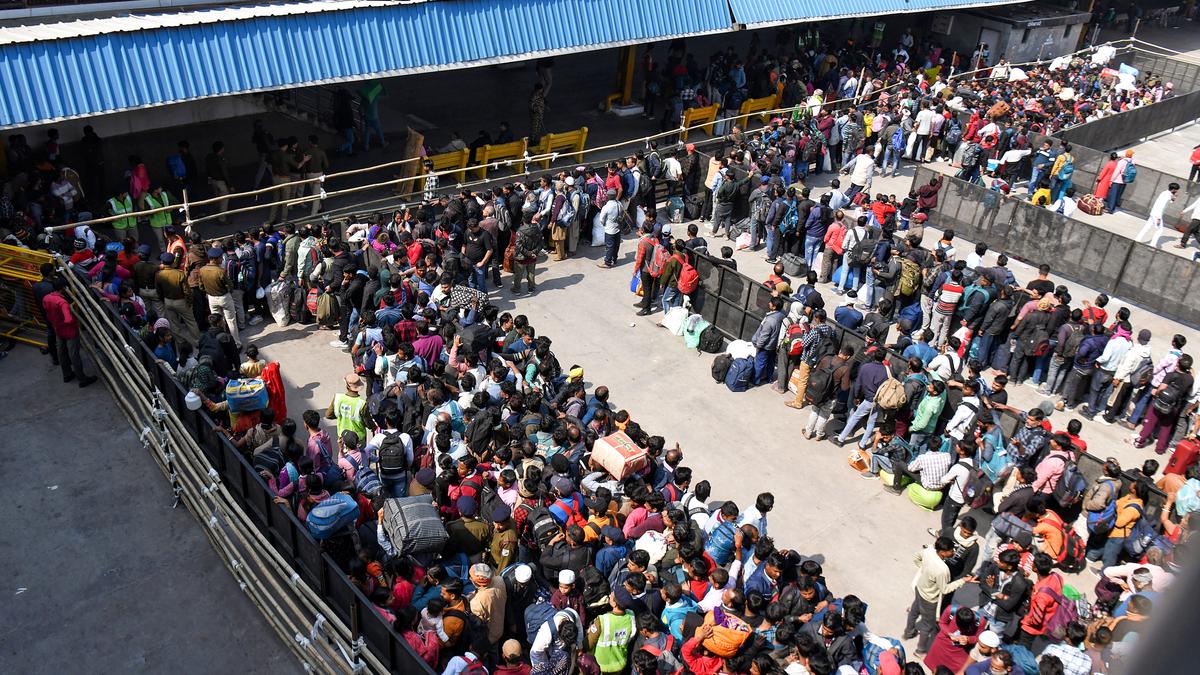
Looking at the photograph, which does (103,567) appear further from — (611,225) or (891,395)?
(611,225)

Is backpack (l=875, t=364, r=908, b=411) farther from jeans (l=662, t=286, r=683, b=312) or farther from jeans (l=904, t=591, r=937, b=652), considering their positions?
jeans (l=662, t=286, r=683, b=312)

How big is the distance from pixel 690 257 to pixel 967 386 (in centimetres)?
542

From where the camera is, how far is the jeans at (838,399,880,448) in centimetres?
1407

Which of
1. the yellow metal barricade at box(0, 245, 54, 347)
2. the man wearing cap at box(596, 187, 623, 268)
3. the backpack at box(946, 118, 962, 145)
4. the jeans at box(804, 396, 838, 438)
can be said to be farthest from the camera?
the backpack at box(946, 118, 962, 145)

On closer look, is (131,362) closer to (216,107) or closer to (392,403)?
(392,403)

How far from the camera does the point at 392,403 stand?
1207 centimetres

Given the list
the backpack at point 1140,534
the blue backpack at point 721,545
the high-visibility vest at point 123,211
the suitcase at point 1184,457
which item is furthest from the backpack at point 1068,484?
the high-visibility vest at point 123,211

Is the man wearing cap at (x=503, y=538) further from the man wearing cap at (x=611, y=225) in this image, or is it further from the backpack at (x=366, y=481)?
the man wearing cap at (x=611, y=225)

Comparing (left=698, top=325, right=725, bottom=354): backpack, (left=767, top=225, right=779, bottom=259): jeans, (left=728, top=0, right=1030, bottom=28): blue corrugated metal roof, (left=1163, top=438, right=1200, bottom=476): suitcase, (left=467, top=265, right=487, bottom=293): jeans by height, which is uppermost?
(left=728, top=0, right=1030, bottom=28): blue corrugated metal roof

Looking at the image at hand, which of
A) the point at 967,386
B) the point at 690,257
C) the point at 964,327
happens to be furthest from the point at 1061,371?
the point at 690,257

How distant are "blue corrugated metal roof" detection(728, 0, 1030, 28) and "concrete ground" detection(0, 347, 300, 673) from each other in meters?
18.2

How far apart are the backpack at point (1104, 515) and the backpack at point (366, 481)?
8497mm

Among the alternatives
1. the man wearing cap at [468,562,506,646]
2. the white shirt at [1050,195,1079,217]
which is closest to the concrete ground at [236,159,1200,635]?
the white shirt at [1050,195,1079,217]

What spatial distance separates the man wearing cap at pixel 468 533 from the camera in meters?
10.1
